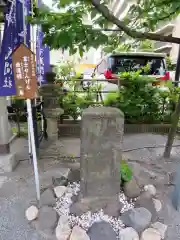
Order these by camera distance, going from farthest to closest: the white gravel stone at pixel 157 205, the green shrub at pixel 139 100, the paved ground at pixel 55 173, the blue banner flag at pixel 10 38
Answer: the green shrub at pixel 139 100, the blue banner flag at pixel 10 38, the white gravel stone at pixel 157 205, the paved ground at pixel 55 173

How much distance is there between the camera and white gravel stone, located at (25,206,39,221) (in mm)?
2455

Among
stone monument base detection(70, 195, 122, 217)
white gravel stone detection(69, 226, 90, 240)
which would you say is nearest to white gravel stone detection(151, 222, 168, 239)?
stone monument base detection(70, 195, 122, 217)

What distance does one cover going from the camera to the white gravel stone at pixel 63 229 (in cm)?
221

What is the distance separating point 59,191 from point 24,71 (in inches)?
57.9

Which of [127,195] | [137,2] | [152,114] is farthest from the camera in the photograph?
[152,114]

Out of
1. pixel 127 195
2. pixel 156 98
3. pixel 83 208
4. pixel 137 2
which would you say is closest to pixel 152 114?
pixel 156 98

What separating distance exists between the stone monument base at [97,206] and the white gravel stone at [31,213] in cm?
40

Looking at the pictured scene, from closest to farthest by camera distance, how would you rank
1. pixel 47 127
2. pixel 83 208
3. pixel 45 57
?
pixel 83 208 → pixel 47 127 → pixel 45 57

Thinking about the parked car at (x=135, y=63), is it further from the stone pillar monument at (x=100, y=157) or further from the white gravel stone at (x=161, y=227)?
the white gravel stone at (x=161, y=227)

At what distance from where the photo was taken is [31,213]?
2467 millimetres

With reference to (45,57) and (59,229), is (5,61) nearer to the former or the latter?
(59,229)

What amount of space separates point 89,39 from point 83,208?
1972 millimetres

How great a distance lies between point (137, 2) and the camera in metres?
3.34

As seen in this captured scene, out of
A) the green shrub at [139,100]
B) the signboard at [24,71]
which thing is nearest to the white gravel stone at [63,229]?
the signboard at [24,71]
